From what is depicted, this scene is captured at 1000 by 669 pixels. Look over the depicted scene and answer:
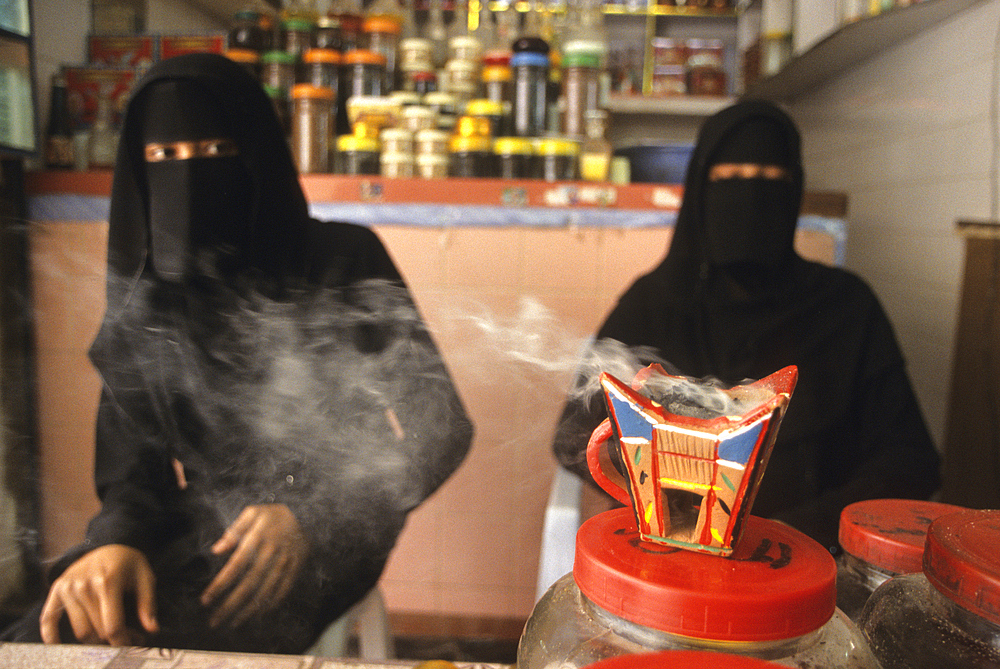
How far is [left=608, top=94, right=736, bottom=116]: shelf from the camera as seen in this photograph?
134 inches

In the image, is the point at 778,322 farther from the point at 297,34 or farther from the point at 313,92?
the point at 297,34

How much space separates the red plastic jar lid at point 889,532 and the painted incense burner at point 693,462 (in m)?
0.17

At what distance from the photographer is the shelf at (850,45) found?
137 centimetres

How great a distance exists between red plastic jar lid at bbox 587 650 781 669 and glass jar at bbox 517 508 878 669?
0.05 feet

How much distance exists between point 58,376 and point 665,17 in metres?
3.70

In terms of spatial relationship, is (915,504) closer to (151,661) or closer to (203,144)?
(151,661)

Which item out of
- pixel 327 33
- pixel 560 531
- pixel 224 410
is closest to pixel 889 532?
pixel 560 531

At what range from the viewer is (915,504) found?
0.53 metres

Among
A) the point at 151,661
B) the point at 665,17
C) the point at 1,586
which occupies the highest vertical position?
the point at 665,17

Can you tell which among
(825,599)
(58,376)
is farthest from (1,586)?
(825,599)

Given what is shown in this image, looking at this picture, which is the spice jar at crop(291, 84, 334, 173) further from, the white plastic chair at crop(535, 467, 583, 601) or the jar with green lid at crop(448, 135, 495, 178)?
the white plastic chair at crop(535, 467, 583, 601)

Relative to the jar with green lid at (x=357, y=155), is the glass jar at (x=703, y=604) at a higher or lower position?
lower

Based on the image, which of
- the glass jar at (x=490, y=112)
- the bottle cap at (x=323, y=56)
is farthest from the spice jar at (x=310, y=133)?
the glass jar at (x=490, y=112)

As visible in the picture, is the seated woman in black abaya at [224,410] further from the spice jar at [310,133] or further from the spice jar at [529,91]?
the spice jar at [529,91]
